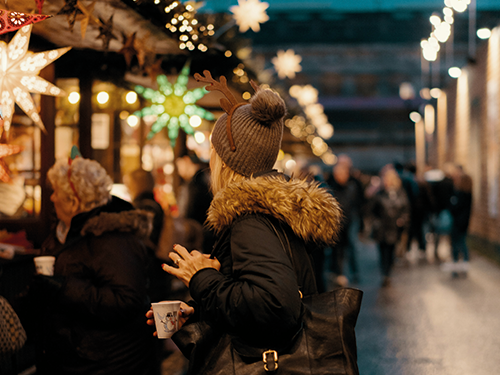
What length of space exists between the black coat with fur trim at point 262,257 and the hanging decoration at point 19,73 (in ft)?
4.84

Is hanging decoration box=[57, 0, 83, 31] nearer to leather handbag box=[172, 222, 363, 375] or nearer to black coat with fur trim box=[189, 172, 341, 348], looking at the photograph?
black coat with fur trim box=[189, 172, 341, 348]

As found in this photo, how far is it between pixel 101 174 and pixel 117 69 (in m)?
3.03

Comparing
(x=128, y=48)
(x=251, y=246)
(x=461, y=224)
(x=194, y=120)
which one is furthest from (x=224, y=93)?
(x=461, y=224)

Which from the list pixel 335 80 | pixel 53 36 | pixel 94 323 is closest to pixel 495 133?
pixel 53 36

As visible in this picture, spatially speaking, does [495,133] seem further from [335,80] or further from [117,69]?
[335,80]

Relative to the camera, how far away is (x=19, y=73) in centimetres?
291

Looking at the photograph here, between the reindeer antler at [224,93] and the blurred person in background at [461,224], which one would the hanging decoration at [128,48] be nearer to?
the reindeer antler at [224,93]

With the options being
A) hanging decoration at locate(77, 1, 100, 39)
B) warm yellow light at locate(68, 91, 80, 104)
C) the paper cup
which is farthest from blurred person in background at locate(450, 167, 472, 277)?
the paper cup

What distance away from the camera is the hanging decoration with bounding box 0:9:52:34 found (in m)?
2.53

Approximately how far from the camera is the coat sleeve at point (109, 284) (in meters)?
2.93

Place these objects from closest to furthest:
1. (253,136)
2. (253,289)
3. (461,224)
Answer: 1. (253,289)
2. (253,136)
3. (461,224)

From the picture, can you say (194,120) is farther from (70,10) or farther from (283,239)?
(283,239)

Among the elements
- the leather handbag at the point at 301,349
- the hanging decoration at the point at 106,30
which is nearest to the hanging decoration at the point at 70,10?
the hanging decoration at the point at 106,30

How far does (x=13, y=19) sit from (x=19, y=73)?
1.35ft
